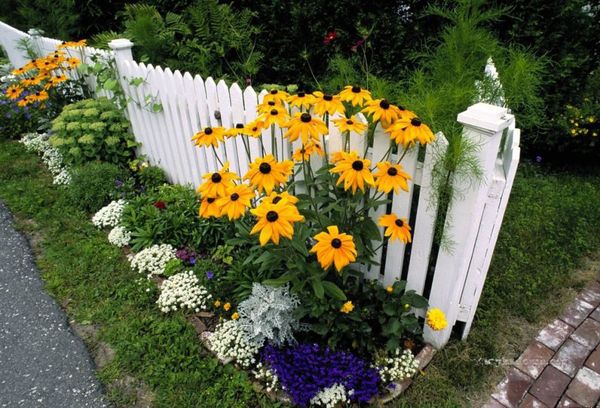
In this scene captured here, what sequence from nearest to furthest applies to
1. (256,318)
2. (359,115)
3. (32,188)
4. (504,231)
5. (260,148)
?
(359,115) < (256,318) < (260,148) < (504,231) < (32,188)

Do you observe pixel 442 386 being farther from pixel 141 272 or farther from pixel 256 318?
pixel 141 272

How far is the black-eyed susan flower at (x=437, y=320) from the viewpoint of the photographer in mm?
2322

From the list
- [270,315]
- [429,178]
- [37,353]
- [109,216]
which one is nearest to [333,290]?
[270,315]

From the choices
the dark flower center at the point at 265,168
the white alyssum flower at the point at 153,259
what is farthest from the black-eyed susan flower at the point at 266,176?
the white alyssum flower at the point at 153,259

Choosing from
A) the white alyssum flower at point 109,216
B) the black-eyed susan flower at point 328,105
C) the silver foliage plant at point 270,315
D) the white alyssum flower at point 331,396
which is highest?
the black-eyed susan flower at point 328,105

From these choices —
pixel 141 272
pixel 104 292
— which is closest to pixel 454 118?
pixel 141 272

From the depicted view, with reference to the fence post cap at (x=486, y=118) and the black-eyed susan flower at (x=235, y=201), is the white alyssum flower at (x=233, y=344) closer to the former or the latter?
the black-eyed susan flower at (x=235, y=201)

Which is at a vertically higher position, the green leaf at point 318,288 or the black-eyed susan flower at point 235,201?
the black-eyed susan flower at point 235,201

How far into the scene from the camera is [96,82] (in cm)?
472

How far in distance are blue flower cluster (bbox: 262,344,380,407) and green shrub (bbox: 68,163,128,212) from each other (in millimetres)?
2475

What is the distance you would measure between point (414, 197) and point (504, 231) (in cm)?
139

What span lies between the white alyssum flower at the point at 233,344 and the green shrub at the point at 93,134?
8.19ft

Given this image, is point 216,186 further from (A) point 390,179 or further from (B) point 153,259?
(B) point 153,259

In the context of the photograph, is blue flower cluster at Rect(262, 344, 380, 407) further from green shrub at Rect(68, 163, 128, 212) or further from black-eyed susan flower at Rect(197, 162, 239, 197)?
green shrub at Rect(68, 163, 128, 212)
